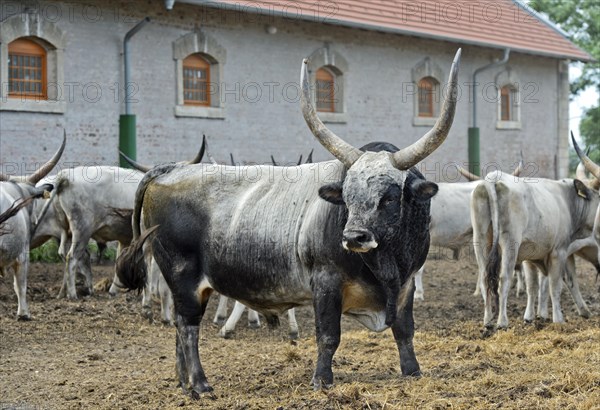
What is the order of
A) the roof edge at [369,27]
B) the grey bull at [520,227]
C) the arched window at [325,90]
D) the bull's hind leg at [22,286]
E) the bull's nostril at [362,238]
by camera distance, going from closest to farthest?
the bull's nostril at [362,238] < the grey bull at [520,227] < the bull's hind leg at [22,286] < the roof edge at [369,27] < the arched window at [325,90]

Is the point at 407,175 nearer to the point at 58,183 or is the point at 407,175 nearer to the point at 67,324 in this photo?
the point at 67,324

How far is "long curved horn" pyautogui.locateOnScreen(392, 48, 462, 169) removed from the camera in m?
6.11

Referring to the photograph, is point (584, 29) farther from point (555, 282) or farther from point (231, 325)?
point (231, 325)

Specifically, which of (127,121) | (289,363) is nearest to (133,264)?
(289,363)

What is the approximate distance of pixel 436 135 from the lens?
6.26m

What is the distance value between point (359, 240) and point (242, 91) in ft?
45.4

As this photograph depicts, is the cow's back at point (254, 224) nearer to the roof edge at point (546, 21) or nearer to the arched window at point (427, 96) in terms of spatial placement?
the arched window at point (427, 96)

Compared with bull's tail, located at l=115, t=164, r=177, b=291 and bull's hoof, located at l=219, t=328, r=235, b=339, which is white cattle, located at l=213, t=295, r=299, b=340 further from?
bull's tail, located at l=115, t=164, r=177, b=291

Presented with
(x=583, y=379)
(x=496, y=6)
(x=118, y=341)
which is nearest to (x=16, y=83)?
(x=118, y=341)

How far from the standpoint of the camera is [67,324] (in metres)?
10.9

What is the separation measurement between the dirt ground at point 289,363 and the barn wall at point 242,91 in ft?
17.0

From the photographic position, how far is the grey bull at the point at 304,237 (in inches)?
245

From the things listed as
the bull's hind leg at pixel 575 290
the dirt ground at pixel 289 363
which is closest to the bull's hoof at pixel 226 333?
the dirt ground at pixel 289 363

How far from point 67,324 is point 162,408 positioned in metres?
4.61
